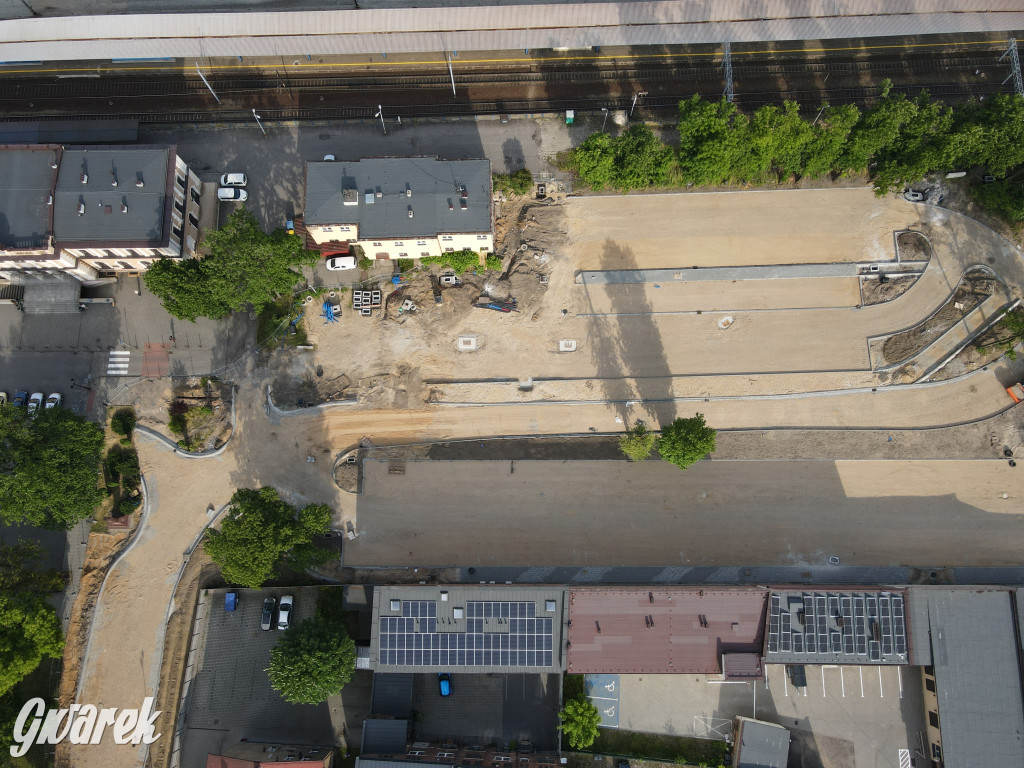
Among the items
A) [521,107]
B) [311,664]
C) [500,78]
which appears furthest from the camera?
[500,78]

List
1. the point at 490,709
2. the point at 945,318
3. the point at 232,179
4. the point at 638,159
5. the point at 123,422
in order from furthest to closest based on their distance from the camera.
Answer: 1. the point at 232,179
2. the point at 945,318
3. the point at 123,422
4. the point at 638,159
5. the point at 490,709

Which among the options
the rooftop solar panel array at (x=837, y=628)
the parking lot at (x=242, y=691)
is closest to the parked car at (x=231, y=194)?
the parking lot at (x=242, y=691)

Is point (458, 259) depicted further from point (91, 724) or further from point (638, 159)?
point (91, 724)

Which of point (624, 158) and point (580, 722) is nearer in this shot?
point (580, 722)

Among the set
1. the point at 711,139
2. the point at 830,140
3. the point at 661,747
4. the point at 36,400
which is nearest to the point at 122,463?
the point at 36,400

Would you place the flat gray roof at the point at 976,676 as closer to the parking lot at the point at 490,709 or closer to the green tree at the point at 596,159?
the parking lot at the point at 490,709

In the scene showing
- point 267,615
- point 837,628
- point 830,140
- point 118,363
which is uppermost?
point 830,140

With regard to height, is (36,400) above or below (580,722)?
above

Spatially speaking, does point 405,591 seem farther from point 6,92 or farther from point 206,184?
point 6,92
